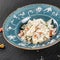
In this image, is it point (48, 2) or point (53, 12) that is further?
point (48, 2)

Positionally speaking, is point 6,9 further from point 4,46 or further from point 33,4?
point 4,46

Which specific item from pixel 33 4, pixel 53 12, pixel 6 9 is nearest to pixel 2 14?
pixel 6 9

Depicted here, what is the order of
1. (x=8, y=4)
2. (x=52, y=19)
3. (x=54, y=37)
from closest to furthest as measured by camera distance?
(x=54, y=37) < (x=52, y=19) < (x=8, y=4)

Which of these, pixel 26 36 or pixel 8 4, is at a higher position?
pixel 8 4
